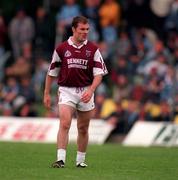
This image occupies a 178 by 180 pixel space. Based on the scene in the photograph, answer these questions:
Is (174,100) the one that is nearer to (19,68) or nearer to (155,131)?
(155,131)

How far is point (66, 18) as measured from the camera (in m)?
25.8

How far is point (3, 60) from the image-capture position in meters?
27.0

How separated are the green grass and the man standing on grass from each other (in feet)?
2.01

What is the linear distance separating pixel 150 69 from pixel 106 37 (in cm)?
259

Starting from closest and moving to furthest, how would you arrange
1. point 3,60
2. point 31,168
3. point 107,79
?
point 31,168 < point 107,79 < point 3,60

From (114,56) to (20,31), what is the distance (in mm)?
3470

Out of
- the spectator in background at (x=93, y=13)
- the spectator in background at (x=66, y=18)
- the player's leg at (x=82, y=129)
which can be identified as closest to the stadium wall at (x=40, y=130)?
the spectator in background at (x=66, y=18)

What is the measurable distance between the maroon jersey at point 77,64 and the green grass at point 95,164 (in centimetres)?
137

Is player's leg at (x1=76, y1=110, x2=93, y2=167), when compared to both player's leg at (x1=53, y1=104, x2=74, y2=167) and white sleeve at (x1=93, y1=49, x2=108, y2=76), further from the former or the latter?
white sleeve at (x1=93, y1=49, x2=108, y2=76)

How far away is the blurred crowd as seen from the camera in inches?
913

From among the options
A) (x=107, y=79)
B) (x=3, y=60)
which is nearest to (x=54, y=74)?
(x=107, y=79)

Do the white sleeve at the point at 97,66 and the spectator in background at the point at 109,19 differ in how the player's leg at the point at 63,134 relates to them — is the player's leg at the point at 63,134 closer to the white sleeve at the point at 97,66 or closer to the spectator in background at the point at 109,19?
the white sleeve at the point at 97,66

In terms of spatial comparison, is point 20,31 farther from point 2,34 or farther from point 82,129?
point 82,129

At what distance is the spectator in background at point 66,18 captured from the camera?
2555cm
